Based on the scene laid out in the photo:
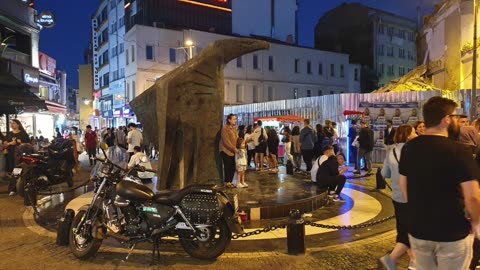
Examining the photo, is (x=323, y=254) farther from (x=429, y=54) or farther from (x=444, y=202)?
(x=429, y=54)

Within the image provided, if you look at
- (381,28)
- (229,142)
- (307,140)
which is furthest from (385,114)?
(381,28)

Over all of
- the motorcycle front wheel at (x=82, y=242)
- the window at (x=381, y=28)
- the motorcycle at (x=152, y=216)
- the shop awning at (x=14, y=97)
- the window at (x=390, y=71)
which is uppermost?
the window at (x=381, y=28)

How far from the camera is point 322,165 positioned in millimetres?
10359

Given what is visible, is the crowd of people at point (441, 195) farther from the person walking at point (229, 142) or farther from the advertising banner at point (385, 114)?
the advertising banner at point (385, 114)

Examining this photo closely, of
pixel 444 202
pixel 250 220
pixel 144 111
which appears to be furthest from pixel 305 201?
pixel 444 202

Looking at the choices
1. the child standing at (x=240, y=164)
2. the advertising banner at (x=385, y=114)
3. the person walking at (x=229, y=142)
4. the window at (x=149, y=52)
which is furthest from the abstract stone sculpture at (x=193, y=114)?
the window at (x=149, y=52)

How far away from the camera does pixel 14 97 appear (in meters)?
16.4

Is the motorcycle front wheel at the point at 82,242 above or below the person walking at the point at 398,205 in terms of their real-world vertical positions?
below

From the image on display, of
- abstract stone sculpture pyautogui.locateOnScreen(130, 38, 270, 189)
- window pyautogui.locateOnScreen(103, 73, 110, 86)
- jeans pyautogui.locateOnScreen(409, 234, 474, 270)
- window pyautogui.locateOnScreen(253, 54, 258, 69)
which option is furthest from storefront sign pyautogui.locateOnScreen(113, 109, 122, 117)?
jeans pyautogui.locateOnScreen(409, 234, 474, 270)

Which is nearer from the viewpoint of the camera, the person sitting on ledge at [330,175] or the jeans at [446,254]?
the jeans at [446,254]

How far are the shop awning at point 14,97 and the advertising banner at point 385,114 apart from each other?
13553mm

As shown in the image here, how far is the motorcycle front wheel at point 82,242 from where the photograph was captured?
611 centimetres

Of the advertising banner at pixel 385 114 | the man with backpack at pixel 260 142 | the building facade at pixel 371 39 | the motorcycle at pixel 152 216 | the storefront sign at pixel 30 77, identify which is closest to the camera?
the motorcycle at pixel 152 216

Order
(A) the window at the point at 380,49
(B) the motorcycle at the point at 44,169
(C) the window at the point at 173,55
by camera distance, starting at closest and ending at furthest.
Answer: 1. (B) the motorcycle at the point at 44,169
2. (C) the window at the point at 173,55
3. (A) the window at the point at 380,49
